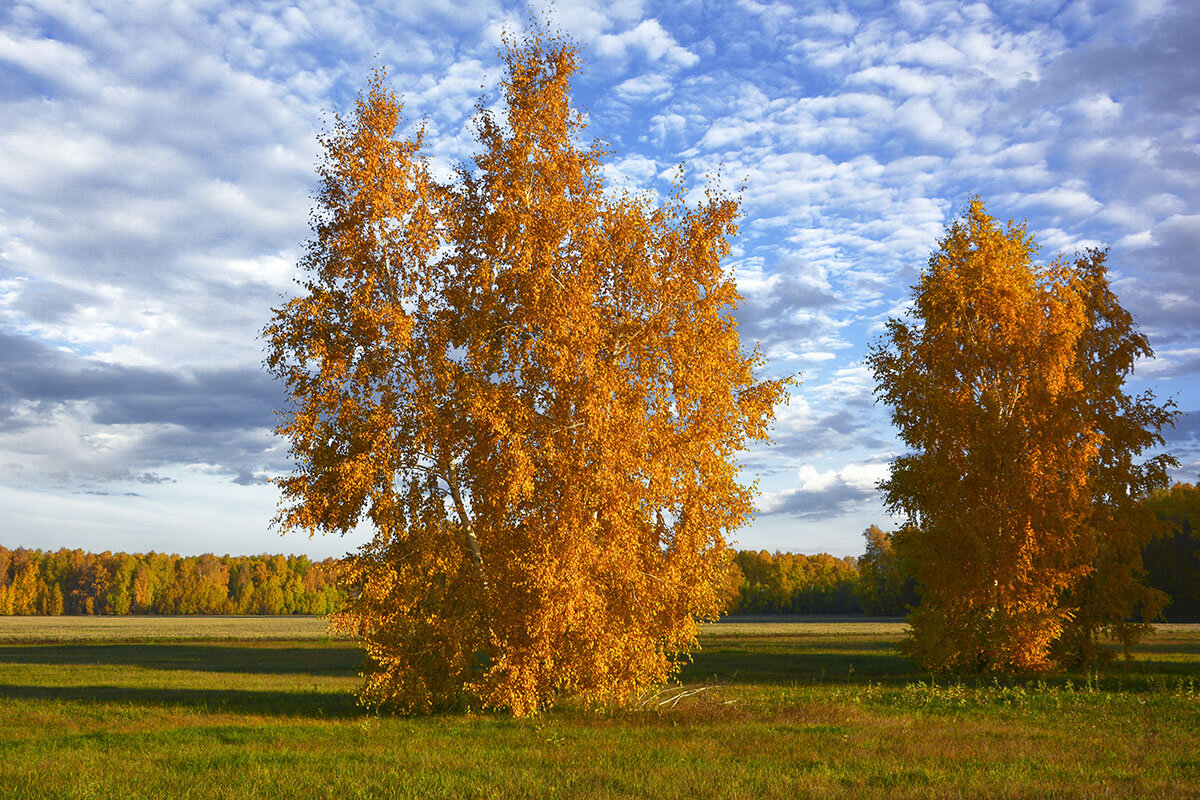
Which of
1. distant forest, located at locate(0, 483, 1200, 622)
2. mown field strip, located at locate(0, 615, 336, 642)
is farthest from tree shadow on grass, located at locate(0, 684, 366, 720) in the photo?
distant forest, located at locate(0, 483, 1200, 622)

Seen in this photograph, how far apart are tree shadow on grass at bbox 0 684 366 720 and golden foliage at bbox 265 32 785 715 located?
3.00 meters

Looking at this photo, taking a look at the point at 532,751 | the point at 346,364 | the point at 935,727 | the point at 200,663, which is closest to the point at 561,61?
the point at 346,364

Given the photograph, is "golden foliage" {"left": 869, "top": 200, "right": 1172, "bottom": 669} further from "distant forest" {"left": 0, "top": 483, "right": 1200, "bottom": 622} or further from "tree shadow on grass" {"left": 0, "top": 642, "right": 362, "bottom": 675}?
"distant forest" {"left": 0, "top": 483, "right": 1200, "bottom": 622}

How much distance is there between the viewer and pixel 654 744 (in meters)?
16.8

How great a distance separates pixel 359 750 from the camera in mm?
16266

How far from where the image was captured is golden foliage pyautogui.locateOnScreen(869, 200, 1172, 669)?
105 feet

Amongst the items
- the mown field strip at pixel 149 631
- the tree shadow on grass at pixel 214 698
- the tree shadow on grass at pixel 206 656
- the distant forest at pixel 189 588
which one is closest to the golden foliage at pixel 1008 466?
the tree shadow on grass at pixel 214 698

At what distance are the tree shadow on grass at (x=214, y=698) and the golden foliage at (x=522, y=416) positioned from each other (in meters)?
3.00

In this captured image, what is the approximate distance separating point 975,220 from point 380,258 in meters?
26.0

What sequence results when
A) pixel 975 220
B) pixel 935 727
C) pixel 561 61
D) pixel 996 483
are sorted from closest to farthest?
pixel 935 727 < pixel 561 61 < pixel 996 483 < pixel 975 220

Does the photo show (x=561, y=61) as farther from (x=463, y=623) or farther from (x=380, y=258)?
(x=463, y=623)

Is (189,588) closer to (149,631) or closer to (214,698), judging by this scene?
(149,631)

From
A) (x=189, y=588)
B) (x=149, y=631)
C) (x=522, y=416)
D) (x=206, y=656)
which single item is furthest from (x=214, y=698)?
(x=189, y=588)

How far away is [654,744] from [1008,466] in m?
22.3
